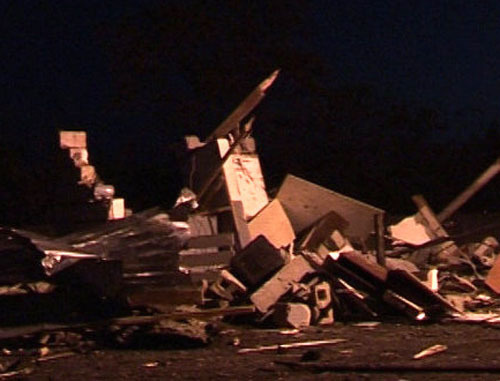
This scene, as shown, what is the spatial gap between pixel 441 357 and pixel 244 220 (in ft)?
17.7

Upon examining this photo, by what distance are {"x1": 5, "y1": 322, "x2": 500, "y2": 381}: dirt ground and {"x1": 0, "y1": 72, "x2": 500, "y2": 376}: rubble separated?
285 millimetres

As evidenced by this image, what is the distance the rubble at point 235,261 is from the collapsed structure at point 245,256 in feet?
0.04

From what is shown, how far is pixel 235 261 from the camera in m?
13.5

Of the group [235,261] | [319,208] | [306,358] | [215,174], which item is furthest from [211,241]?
[306,358]

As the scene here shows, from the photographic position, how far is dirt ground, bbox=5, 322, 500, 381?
9328mm

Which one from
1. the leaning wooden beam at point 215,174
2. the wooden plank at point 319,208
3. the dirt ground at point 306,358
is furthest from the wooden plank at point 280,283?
the wooden plank at point 319,208

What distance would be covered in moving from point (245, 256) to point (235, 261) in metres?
0.18

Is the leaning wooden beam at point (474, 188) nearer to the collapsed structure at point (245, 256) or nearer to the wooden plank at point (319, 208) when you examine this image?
the collapsed structure at point (245, 256)

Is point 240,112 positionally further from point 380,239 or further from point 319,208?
point 380,239

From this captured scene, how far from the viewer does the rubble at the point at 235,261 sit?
11.8 meters

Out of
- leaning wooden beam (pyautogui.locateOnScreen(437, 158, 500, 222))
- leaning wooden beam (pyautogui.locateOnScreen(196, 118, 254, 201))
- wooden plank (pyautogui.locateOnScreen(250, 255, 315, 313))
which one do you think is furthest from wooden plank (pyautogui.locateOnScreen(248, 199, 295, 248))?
leaning wooden beam (pyautogui.locateOnScreen(437, 158, 500, 222))

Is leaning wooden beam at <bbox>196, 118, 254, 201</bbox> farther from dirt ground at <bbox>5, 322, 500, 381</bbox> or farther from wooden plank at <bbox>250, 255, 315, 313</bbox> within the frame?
dirt ground at <bbox>5, 322, 500, 381</bbox>

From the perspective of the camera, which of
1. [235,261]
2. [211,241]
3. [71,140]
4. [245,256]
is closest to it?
[245,256]

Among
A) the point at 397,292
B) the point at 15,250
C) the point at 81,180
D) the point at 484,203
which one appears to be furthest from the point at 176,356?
Result: the point at 484,203
